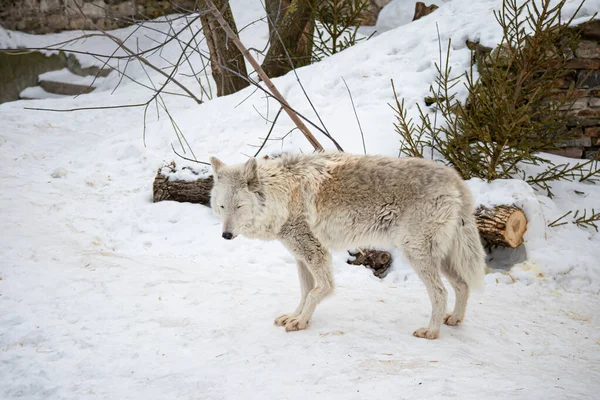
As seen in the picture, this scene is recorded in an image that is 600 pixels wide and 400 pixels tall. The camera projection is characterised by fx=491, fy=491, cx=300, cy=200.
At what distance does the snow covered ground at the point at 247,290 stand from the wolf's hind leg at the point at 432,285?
0.14 metres

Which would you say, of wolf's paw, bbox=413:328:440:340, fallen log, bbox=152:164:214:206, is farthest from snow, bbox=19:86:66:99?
wolf's paw, bbox=413:328:440:340

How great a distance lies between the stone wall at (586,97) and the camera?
785 centimetres

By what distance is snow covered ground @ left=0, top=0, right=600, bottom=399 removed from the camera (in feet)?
12.1

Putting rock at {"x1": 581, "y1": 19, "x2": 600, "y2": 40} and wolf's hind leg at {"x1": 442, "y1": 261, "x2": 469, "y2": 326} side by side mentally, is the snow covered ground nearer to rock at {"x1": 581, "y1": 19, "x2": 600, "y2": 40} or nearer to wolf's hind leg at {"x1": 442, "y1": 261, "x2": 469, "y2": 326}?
wolf's hind leg at {"x1": 442, "y1": 261, "x2": 469, "y2": 326}

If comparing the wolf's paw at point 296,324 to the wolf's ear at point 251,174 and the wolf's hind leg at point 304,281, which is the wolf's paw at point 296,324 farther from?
the wolf's ear at point 251,174

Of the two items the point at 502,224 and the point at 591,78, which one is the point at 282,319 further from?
the point at 591,78

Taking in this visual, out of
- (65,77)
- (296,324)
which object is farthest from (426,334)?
(65,77)

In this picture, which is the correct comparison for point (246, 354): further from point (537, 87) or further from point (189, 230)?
point (537, 87)

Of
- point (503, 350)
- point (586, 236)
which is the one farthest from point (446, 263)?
point (586, 236)

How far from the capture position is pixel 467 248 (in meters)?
4.61

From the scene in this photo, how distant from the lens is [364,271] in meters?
6.56

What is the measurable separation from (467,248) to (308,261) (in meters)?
1.50

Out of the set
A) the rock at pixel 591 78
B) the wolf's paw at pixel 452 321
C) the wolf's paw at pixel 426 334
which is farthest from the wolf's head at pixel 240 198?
the rock at pixel 591 78

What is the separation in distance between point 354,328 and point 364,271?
1.96 m
